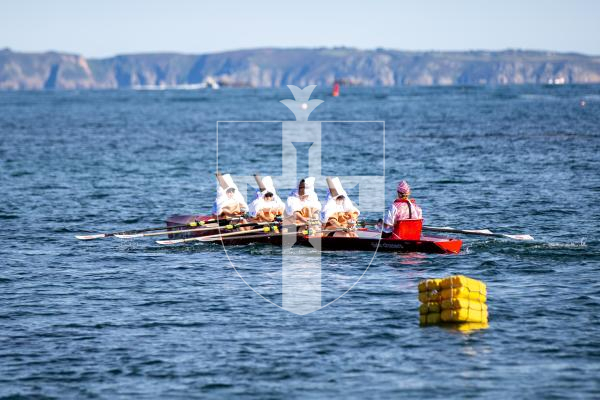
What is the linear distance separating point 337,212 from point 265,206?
3.07 meters

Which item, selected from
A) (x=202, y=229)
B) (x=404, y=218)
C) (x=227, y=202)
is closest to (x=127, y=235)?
(x=202, y=229)

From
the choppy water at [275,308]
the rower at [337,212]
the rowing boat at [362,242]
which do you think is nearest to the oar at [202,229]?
the rowing boat at [362,242]

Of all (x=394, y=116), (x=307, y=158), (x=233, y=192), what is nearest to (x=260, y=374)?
(x=233, y=192)

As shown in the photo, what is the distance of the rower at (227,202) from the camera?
3634 centimetres

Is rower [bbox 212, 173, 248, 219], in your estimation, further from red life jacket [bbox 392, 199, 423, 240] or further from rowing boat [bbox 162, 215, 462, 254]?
red life jacket [bbox 392, 199, 423, 240]

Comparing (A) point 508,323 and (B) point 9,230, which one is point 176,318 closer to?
(A) point 508,323

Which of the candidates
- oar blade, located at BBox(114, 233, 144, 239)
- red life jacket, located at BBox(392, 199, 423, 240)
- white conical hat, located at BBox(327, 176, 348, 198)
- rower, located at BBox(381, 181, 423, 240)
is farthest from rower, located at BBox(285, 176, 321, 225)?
oar blade, located at BBox(114, 233, 144, 239)

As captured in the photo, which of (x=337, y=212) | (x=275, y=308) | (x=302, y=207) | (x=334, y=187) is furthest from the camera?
(x=302, y=207)

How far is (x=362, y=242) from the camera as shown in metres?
32.3

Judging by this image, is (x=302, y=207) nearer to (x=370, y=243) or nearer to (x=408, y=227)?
(x=370, y=243)

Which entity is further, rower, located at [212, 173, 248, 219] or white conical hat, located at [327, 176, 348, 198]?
rower, located at [212, 173, 248, 219]

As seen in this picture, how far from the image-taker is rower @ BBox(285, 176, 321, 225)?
34094 mm

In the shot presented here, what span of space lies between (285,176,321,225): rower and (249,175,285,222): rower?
0.95m

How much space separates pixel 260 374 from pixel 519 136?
2821 inches
